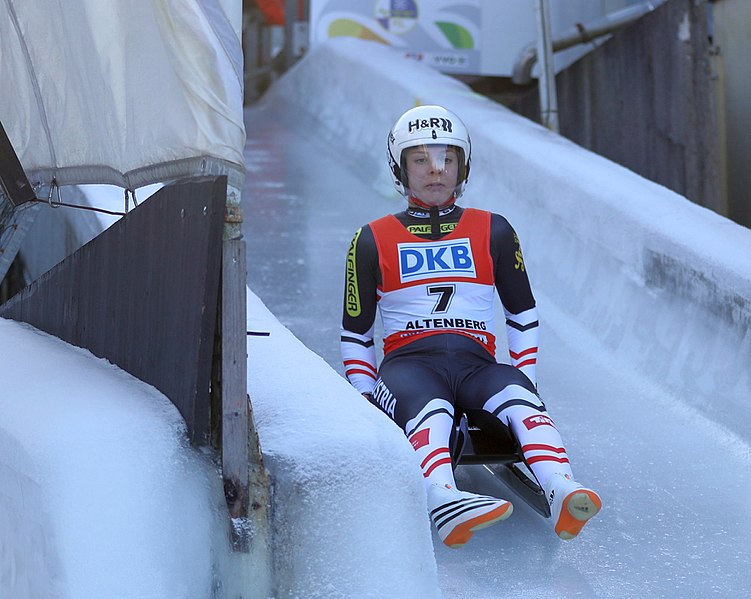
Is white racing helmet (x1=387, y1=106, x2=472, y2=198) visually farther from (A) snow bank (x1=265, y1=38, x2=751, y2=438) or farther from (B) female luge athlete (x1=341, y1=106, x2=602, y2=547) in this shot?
(A) snow bank (x1=265, y1=38, x2=751, y2=438)

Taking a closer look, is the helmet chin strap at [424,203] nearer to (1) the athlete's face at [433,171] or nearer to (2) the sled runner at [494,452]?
(1) the athlete's face at [433,171]

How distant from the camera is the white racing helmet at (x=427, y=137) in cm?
302

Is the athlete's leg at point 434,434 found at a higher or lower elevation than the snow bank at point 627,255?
higher

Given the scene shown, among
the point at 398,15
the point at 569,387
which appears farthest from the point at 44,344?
the point at 398,15

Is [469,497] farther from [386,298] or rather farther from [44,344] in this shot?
[44,344]

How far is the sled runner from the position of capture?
2590mm

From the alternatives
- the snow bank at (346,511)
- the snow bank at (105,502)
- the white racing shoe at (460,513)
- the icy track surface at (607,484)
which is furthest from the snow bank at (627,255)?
the snow bank at (105,502)

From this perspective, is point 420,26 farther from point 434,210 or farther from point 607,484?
point 607,484

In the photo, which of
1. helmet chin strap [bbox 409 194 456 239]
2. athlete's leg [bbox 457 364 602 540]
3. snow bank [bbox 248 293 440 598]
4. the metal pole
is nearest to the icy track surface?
snow bank [bbox 248 293 440 598]

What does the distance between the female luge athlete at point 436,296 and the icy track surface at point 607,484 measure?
0.30m

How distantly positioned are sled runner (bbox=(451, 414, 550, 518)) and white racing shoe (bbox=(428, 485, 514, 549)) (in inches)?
11.0

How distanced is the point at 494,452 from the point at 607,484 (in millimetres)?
383

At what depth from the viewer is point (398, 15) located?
970 cm

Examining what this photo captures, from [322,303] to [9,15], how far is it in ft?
7.36
